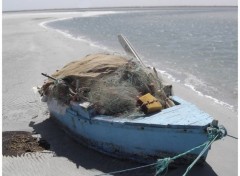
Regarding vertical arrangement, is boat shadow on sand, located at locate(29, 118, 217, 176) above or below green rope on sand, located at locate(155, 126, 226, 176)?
below

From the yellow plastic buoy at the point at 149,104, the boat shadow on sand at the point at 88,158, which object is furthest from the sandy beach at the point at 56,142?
the yellow plastic buoy at the point at 149,104

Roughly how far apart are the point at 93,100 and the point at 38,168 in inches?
73.5

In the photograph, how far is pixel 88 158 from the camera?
866 cm

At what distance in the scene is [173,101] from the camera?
9.31 m

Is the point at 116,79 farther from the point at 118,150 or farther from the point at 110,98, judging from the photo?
the point at 118,150

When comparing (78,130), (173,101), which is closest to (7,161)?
(78,130)

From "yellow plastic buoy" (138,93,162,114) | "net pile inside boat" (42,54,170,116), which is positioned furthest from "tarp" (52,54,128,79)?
"yellow plastic buoy" (138,93,162,114)

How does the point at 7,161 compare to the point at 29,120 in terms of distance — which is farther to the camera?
the point at 29,120

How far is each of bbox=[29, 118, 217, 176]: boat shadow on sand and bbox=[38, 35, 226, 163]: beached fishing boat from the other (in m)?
0.15

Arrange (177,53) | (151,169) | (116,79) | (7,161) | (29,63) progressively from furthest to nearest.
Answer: (177,53), (29,63), (116,79), (7,161), (151,169)

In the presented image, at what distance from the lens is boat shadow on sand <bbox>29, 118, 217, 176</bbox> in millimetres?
7930

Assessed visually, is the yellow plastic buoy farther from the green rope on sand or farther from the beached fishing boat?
the green rope on sand

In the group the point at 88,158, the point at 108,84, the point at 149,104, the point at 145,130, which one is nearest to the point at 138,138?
the point at 145,130

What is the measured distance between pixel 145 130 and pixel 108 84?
6.06ft
